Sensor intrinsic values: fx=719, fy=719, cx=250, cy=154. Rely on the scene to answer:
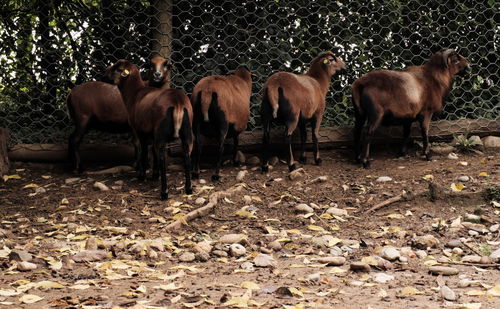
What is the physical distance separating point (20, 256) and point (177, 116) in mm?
2147

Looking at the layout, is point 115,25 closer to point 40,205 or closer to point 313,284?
point 40,205

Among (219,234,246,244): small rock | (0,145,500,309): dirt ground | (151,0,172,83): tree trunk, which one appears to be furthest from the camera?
(151,0,172,83): tree trunk

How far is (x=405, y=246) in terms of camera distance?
5.24 meters

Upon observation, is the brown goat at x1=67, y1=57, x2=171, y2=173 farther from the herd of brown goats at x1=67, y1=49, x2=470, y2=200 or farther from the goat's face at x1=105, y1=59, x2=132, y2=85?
the goat's face at x1=105, y1=59, x2=132, y2=85

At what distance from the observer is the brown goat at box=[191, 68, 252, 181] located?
687cm

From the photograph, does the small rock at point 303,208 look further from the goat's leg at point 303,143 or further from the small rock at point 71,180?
the small rock at point 71,180

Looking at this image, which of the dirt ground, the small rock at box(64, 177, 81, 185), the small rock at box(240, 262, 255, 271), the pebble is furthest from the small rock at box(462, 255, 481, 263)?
the small rock at box(64, 177, 81, 185)

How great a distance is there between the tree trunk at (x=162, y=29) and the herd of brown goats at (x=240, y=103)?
57cm

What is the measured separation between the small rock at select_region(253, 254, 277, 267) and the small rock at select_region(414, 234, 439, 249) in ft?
3.64

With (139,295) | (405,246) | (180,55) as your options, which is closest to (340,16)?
(180,55)

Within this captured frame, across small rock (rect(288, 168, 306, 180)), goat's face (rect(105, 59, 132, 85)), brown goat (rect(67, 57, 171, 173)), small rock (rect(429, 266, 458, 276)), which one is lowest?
A: small rock (rect(429, 266, 458, 276))

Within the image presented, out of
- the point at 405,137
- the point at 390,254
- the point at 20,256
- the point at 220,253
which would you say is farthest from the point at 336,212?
the point at 20,256

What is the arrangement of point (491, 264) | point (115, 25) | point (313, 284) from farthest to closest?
point (115, 25) → point (491, 264) → point (313, 284)

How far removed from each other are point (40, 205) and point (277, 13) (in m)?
3.40
